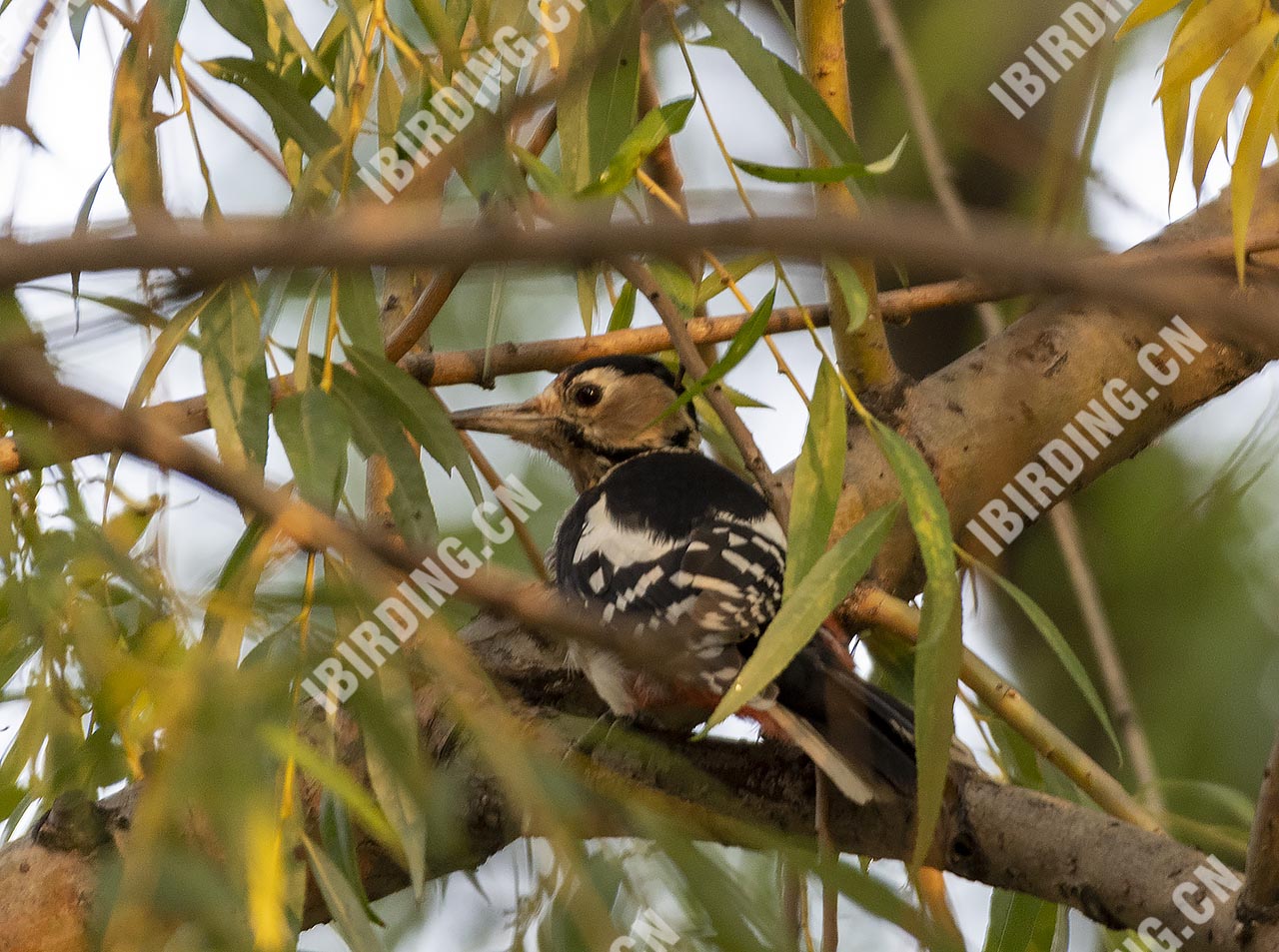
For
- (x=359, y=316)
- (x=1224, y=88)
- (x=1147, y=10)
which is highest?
(x=359, y=316)

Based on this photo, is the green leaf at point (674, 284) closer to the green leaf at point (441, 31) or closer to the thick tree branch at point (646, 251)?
the green leaf at point (441, 31)

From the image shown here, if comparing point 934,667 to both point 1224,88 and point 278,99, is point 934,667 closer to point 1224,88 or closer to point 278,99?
point 1224,88

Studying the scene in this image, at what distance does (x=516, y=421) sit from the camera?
2.59 metres

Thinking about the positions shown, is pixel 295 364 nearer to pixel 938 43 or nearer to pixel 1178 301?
pixel 1178 301

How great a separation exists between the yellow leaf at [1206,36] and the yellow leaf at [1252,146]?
0.07 m

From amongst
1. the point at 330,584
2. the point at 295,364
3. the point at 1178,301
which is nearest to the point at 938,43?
the point at 295,364

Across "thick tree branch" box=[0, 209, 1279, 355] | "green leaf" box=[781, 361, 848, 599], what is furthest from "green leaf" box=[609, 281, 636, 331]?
"thick tree branch" box=[0, 209, 1279, 355]

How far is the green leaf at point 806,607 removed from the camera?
3.80 ft

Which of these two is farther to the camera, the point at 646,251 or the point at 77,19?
the point at 77,19

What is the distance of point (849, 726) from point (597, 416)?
1247 mm
